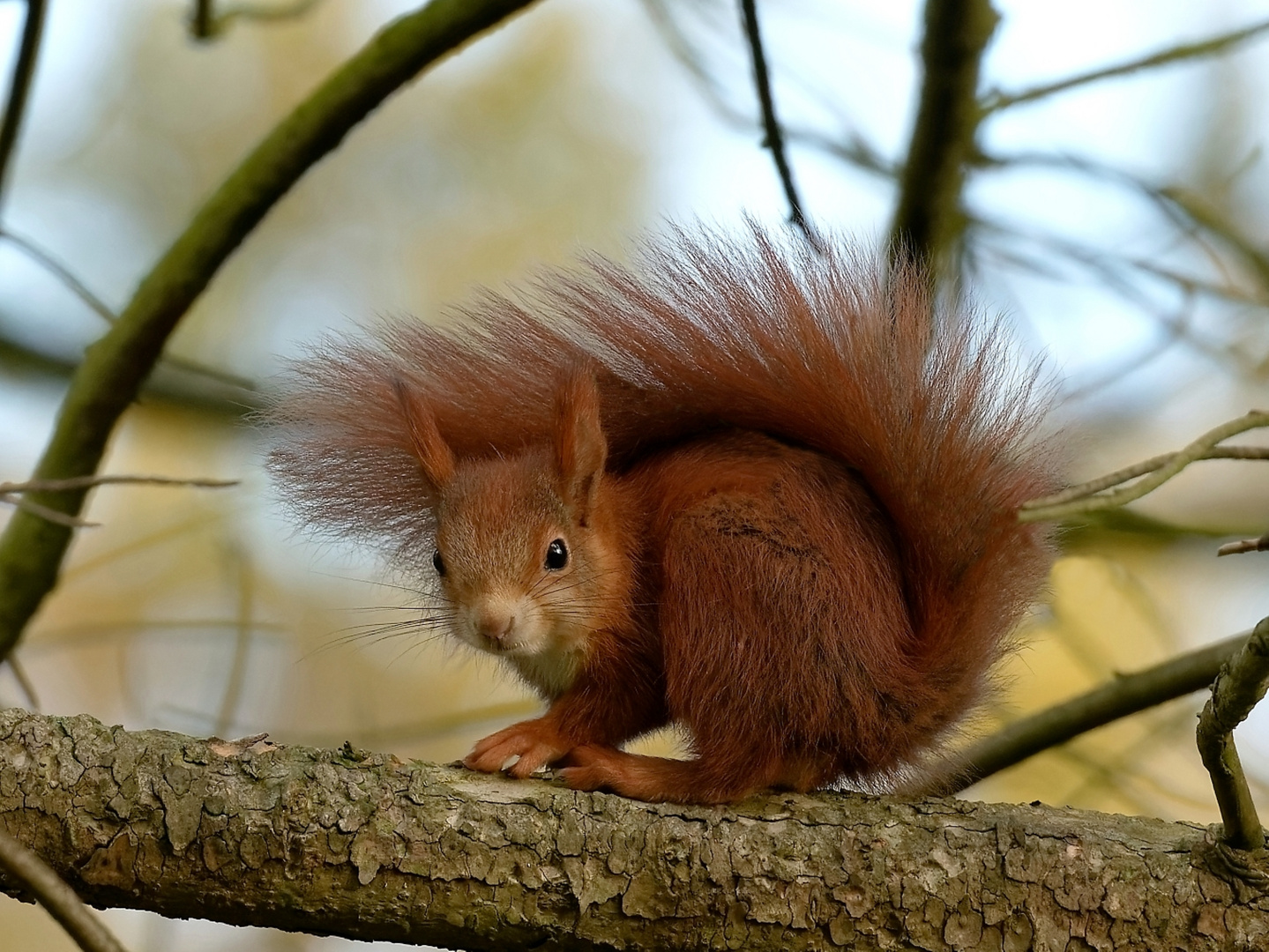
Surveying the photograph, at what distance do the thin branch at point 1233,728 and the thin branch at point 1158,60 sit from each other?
1.45m

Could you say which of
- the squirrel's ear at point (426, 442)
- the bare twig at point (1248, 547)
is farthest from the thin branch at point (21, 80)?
the bare twig at point (1248, 547)

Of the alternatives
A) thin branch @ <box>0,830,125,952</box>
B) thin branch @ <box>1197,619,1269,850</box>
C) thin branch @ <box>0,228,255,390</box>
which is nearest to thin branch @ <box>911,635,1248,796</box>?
thin branch @ <box>1197,619,1269,850</box>

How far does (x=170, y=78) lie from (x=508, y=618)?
4.19 metres

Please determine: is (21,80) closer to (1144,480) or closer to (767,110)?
(767,110)

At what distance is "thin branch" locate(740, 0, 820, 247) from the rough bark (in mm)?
1078

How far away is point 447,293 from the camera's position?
4.66 metres

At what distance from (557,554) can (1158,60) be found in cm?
149

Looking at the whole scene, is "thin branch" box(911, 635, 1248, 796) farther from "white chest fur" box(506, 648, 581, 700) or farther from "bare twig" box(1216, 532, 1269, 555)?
"bare twig" box(1216, 532, 1269, 555)

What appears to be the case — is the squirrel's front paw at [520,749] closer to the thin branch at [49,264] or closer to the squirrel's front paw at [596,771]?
the squirrel's front paw at [596,771]

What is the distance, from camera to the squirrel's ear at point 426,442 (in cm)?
211

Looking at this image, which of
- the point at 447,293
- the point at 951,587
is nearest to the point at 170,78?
the point at 447,293

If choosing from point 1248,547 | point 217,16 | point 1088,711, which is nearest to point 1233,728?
point 1248,547

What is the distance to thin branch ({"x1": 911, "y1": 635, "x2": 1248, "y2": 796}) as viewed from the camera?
7.27 ft

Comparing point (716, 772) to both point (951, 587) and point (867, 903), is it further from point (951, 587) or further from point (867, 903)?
point (951, 587)
